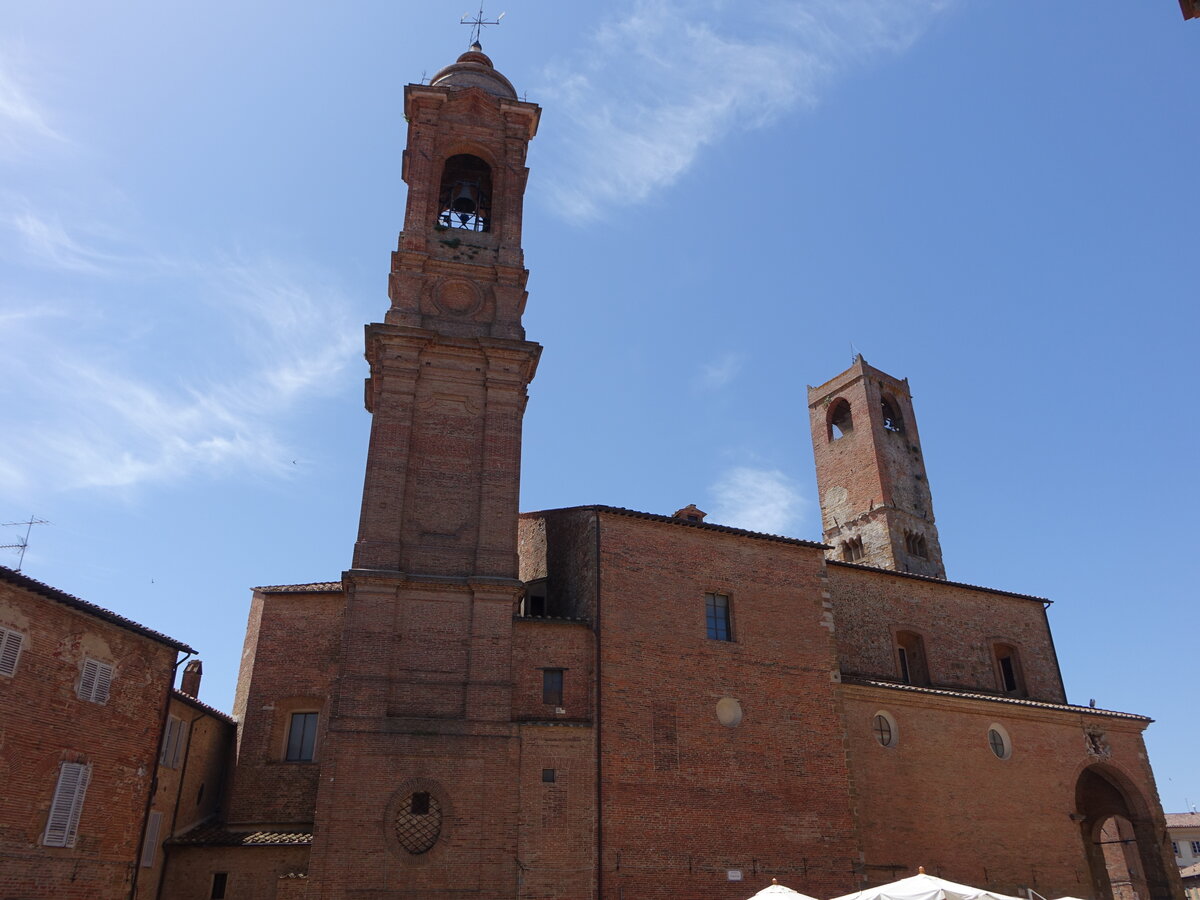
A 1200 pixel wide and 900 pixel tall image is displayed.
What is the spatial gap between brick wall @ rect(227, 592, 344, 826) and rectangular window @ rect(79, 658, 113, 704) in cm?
518

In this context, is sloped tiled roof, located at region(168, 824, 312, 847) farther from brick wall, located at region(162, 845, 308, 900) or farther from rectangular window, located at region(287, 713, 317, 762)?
rectangular window, located at region(287, 713, 317, 762)

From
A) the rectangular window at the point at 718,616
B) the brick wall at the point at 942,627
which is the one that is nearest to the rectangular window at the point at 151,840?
the rectangular window at the point at 718,616

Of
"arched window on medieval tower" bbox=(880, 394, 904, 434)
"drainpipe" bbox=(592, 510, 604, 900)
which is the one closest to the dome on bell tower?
"drainpipe" bbox=(592, 510, 604, 900)

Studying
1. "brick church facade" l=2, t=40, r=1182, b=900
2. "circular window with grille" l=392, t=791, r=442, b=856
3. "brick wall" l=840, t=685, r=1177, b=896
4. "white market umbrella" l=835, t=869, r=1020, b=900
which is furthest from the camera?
"brick wall" l=840, t=685, r=1177, b=896

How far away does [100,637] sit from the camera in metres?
18.3

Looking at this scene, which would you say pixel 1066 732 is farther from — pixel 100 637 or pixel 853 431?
pixel 100 637

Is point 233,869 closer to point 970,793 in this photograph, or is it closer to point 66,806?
point 66,806

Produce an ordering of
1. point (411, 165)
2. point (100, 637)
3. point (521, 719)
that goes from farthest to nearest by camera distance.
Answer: point (411, 165) < point (521, 719) < point (100, 637)

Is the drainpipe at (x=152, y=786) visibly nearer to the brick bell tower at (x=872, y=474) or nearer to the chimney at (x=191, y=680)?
the chimney at (x=191, y=680)

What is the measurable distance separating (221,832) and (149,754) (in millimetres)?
3320

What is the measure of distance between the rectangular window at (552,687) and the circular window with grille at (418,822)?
314 cm

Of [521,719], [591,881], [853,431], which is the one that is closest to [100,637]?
[521,719]

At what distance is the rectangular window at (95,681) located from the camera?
58.3 feet

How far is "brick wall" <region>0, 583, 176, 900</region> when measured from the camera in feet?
52.7
